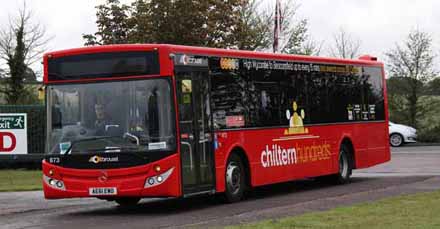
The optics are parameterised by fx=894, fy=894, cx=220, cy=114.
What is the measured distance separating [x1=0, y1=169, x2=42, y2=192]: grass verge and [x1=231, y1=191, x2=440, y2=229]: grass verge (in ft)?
36.1

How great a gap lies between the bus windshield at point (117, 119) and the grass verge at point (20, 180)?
7537 millimetres

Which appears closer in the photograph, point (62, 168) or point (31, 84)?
point (62, 168)

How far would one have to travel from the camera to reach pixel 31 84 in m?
44.2

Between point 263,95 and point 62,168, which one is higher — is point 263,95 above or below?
above

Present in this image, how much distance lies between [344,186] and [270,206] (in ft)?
17.2

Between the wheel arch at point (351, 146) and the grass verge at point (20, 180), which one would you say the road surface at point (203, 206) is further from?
the grass verge at point (20, 180)

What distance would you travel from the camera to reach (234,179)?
1723 centimetres

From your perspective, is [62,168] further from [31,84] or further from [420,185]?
[31,84]

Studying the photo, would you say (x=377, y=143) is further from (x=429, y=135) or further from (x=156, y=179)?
(x=429, y=135)

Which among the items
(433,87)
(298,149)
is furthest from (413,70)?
(298,149)

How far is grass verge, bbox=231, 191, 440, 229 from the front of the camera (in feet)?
38.8

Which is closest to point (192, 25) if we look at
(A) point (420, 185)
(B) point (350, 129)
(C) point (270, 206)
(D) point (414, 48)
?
(D) point (414, 48)

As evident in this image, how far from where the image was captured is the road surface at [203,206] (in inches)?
566

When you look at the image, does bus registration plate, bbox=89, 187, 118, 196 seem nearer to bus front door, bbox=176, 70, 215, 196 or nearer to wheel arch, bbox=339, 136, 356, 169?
bus front door, bbox=176, 70, 215, 196
